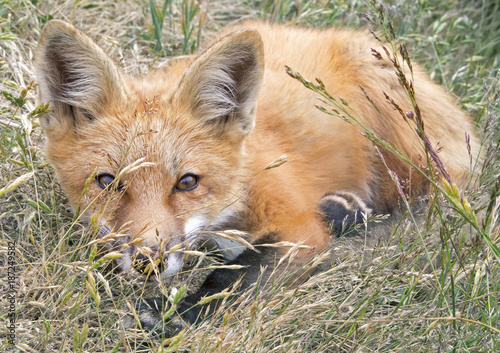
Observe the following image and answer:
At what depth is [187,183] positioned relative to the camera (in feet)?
8.34

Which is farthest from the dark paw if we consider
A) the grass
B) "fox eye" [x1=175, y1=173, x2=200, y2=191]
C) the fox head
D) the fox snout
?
the fox snout

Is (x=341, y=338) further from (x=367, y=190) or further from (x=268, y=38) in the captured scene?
(x=268, y=38)

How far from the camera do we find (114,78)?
2594 millimetres

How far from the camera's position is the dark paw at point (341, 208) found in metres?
3.23

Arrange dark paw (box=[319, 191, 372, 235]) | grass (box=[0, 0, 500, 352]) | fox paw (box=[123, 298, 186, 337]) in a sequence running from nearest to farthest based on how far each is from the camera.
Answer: grass (box=[0, 0, 500, 352])
fox paw (box=[123, 298, 186, 337])
dark paw (box=[319, 191, 372, 235])

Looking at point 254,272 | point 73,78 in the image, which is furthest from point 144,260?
point 73,78

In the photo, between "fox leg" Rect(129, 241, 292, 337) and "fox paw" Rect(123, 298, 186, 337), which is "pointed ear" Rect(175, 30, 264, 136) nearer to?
"fox leg" Rect(129, 241, 292, 337)

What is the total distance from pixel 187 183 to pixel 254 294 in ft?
2.04

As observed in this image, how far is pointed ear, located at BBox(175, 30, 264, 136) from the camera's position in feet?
8.26

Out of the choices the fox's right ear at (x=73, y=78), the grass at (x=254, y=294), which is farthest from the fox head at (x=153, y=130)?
the grass at (x=254, y=294)

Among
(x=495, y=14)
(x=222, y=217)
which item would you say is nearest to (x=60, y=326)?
(x=222, y=217)

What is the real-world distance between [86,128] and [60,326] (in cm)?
106

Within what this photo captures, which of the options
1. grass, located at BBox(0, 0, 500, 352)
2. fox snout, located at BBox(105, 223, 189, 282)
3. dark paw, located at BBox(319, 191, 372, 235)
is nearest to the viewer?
grass, located at BBox(0, 0, 500, 352)

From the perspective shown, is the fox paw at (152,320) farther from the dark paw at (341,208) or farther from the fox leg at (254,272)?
the dark paw at (341,208)
